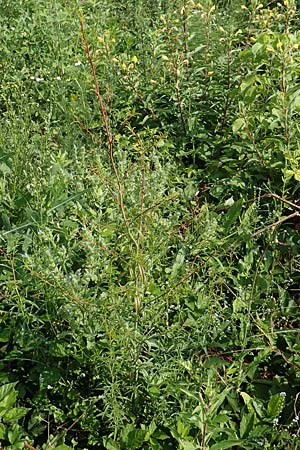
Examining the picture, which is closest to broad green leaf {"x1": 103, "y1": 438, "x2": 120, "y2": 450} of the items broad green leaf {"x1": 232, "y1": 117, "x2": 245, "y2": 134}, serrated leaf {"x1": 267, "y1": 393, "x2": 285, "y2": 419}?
serrated leaf {"x1": 267, "y1": 393, "x2": 285, "y2": 419}

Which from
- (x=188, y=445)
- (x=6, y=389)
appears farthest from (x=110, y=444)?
(x=6, y=389)

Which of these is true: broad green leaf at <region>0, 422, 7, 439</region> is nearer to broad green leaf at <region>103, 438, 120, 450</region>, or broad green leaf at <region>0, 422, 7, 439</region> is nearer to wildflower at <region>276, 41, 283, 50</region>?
broad green leaf at <region>103, 438, 120, 450</region>

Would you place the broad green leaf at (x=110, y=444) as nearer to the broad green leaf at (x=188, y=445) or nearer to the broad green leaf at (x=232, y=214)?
the broad green leaf at (x=188, y=445)

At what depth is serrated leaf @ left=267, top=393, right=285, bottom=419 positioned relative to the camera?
2326 millimetres

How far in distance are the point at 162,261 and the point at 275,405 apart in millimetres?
736

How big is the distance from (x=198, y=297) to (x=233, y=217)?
54 centimetres

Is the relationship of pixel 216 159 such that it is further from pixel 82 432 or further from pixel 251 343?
pixel 82 432

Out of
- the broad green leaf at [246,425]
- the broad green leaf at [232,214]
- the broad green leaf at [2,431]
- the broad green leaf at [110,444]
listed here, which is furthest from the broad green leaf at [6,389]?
the broad green leaf at [232,214]

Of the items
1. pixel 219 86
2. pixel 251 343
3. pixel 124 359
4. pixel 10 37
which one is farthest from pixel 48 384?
pixel 10 37

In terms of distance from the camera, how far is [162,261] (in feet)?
9.11

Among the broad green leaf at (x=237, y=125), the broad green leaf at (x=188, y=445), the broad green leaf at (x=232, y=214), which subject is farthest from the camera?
the broad green leaf at (x=237, y=125)

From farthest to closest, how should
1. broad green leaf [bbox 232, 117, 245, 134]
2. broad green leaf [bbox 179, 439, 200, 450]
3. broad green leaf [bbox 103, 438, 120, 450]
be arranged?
broad green leaf [bbox 232, 117, 245, 134] < broad green leaf [bbox 103, 438, 120, 450] < broad green leaf [bbox 179, 439, 200, 450]

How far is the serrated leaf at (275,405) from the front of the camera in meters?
2.33

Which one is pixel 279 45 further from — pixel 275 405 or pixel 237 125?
pixel 275 405
